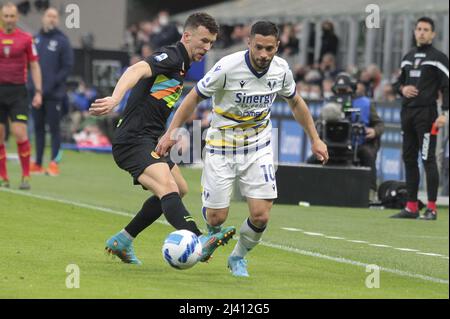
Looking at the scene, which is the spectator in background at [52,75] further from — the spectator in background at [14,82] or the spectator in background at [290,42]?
the spectator in background at [290,42]

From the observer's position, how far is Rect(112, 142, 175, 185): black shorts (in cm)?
1017

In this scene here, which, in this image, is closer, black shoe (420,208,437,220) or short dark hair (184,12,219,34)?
short dark hair (184,12,219,34)

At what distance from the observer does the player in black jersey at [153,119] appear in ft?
33.1

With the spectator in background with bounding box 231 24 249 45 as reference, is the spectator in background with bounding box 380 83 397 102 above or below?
below

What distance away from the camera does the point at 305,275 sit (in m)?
10.2

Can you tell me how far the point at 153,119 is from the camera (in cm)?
1041

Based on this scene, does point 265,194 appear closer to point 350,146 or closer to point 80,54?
point 350,146

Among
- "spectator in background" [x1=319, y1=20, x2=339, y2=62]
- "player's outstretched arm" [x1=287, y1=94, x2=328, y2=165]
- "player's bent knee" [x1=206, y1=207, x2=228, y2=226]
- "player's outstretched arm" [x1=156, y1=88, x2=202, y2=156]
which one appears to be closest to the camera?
"player's outstretched arm" [x1=156, y1=88, x2=202, y2=156]

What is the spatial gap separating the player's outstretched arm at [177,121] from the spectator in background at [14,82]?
8.11 m

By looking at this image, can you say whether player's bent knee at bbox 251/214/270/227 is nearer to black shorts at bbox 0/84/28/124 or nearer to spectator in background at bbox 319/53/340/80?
black shorts at bbox 0/84/28/124

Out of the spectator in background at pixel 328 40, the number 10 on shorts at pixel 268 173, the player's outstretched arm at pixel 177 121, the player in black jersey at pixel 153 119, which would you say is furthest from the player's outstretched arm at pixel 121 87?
the spectator in background at pixel 328 40

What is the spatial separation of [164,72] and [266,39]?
40.0 inches

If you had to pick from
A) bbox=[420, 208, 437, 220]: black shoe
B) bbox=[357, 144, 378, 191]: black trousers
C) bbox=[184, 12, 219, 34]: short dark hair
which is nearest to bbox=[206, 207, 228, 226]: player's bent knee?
bbox=[184, 12, 219, 34]: short dark hair

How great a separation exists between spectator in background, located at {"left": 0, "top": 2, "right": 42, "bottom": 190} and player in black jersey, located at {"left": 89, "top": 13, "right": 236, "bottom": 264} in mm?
7321
